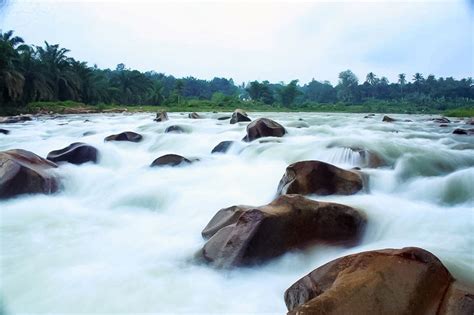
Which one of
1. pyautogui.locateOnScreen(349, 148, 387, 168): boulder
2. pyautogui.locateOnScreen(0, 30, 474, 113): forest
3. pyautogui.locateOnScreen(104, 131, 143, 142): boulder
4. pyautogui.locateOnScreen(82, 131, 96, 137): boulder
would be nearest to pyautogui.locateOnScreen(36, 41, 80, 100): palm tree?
pyautogui.locateOnScreen(0, 30, 474, 113): forest

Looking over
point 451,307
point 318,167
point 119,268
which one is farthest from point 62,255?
point 451,307

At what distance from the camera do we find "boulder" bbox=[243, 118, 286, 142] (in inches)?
377

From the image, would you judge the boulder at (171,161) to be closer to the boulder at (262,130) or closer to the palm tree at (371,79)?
the boulder at (262,130)

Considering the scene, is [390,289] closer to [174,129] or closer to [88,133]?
[174,129]

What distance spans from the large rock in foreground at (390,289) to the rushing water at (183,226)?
2.46ft

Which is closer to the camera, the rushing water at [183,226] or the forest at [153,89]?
the rushing water at [183,226]

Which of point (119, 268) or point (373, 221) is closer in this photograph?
point (119, 268)

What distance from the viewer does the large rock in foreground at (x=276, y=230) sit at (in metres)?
3.63

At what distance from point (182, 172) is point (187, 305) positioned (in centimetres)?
423

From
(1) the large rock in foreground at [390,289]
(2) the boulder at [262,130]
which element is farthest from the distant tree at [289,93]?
(1) the large rock in foreground at [390,289]

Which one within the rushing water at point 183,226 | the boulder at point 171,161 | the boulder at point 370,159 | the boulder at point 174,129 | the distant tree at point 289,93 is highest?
the distant tree at point 289,93

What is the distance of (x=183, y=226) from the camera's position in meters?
5.06

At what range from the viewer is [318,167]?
203 inches

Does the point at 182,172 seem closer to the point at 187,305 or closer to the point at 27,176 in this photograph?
the point at 27,176
